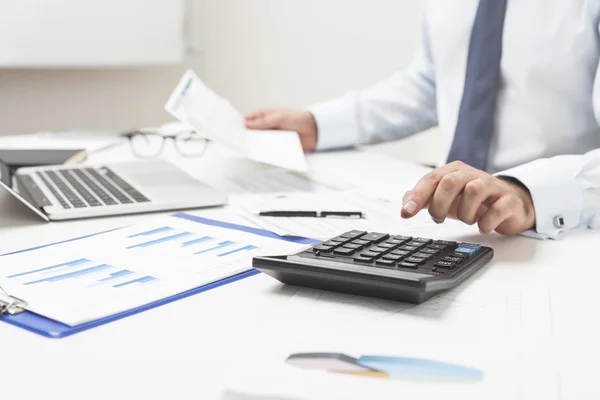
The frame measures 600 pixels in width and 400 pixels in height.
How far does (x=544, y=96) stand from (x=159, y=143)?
0.75 m

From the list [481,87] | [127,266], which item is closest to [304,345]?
[127,266]

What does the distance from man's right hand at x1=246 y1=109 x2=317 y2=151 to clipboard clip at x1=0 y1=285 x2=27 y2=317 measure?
0.81 metres

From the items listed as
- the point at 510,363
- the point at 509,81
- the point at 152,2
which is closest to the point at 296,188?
the point at 509,81

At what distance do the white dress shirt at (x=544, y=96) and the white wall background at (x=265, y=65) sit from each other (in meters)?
1.10

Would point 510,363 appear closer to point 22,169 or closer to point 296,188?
point 296,188

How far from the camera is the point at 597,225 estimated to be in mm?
800

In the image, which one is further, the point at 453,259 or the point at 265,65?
the point at 265,65

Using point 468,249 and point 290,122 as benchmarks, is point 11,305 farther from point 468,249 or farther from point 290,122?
point 290,122

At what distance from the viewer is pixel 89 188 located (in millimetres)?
914

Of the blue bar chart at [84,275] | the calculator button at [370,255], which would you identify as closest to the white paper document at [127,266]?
the blue bar chart at [84,275]

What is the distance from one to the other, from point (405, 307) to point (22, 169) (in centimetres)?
70

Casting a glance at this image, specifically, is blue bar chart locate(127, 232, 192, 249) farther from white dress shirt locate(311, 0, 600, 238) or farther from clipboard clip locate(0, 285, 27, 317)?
white dress shirt locate(311, 0, 600, 238)

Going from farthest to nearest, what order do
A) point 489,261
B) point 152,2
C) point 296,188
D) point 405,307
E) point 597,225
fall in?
1. point 152,2
2. point 296,188
3. point 597,225
4. point 489,261
5. point 405,307

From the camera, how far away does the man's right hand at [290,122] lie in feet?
→ 4.28
